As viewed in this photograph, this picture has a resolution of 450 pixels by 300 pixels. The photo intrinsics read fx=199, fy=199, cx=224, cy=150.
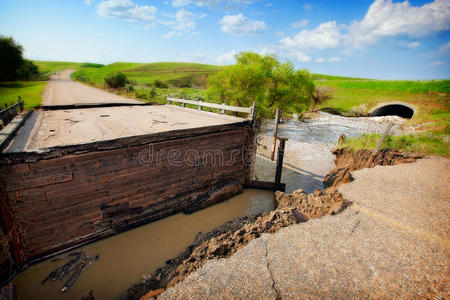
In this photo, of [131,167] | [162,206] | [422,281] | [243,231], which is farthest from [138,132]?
[422,281]

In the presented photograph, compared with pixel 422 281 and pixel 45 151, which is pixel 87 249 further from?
pixel 422 281

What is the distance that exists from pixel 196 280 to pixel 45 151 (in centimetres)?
402

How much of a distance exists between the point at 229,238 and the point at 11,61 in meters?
62.8

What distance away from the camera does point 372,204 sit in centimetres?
615

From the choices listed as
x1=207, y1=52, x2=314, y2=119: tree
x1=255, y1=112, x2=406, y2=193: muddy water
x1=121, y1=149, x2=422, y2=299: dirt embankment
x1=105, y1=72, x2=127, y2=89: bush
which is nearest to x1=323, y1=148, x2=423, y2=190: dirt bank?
x1=255, y1=112, x2=406, y2=193: muddy water

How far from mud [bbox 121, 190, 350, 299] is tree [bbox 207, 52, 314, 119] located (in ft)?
35.8

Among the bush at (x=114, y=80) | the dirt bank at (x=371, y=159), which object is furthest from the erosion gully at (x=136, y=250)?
the bush at (x=114, y=80)

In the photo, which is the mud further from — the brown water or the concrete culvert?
the concrete culvert

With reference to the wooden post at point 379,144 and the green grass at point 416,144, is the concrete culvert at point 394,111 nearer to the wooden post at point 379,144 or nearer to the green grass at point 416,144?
the green grass at point 416,144

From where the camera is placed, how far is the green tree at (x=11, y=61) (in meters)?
40.8

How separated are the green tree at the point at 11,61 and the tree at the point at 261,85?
1933 inches

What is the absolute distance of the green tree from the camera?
40.8 metres

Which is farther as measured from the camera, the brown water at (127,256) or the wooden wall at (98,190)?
the brown water at (127,256)

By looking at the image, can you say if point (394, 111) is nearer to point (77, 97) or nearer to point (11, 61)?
point (77, 97)
